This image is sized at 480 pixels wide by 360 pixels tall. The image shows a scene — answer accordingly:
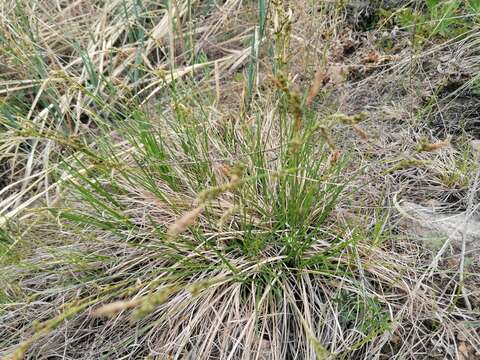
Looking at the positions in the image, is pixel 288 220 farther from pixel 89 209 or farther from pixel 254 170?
pixel 89 209

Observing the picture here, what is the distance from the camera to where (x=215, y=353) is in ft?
3.84

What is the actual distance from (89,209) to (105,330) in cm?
38

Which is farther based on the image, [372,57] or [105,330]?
[372,57]

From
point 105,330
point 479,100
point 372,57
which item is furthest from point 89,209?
point 479,100

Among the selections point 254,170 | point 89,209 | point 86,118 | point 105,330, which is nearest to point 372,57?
point 254,170

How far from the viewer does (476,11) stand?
1.61 metres

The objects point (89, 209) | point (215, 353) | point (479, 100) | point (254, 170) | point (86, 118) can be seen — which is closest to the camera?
point (215, 353)

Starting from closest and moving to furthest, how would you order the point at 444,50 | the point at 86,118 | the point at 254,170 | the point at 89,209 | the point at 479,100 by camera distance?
the point at 254,170 → the point at 89,209 → the point at 479,100 → the point at 444,50 → the point at 86,118

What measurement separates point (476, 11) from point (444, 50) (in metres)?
0.19

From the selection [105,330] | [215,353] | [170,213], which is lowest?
[215,353]

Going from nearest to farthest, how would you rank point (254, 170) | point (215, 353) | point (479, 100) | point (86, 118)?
1. point (215, 353)
2. point (254, 170)
3. point (479, 100)
4. point (86, 118)

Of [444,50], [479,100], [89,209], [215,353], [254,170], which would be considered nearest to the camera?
[215,353]

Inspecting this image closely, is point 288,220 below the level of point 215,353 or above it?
above

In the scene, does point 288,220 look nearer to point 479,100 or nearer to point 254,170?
point 254,170
